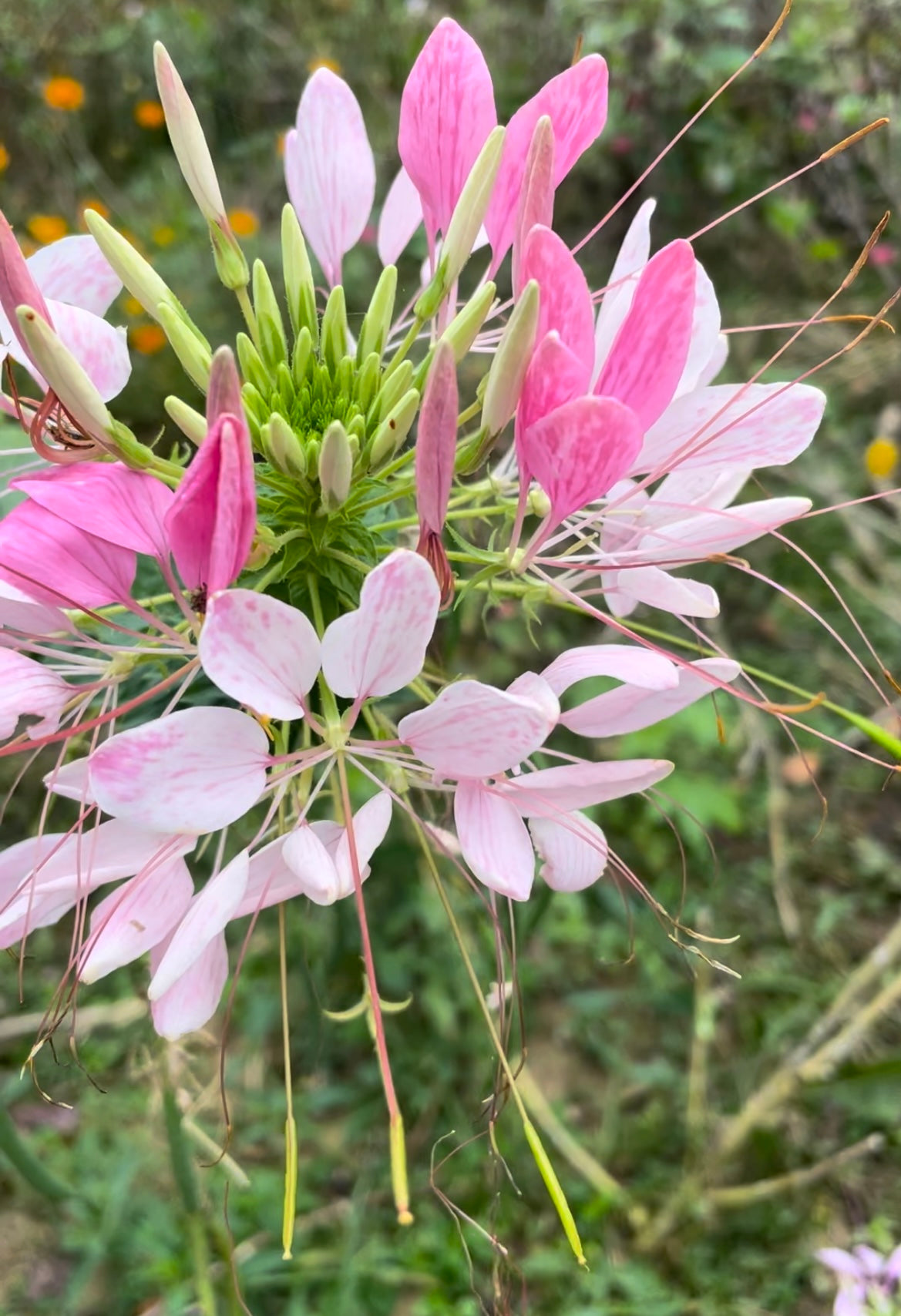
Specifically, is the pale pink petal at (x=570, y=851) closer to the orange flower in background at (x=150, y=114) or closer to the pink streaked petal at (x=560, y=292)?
the pink streaked petal at (x=560, y=292)

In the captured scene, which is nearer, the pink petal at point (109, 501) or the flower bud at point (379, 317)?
the pink petal at point (109, 501)

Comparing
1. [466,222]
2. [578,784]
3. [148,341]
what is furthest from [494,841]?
[148,341]

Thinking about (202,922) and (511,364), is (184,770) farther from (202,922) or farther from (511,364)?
(511,364)

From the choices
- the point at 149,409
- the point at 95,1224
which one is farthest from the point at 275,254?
the point at 95,1224

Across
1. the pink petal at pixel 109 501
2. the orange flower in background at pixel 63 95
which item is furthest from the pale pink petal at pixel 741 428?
the orange flower in background at pixel 63 95

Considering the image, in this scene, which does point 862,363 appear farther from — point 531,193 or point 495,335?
point 531,193

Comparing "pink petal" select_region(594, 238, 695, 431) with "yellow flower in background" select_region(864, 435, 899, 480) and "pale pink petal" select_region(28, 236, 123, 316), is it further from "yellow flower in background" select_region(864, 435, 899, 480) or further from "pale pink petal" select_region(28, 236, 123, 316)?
"yellow flower in background" select_region(864, 435, 899, 480)

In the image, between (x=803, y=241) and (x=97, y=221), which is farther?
(x=803, y=241)
